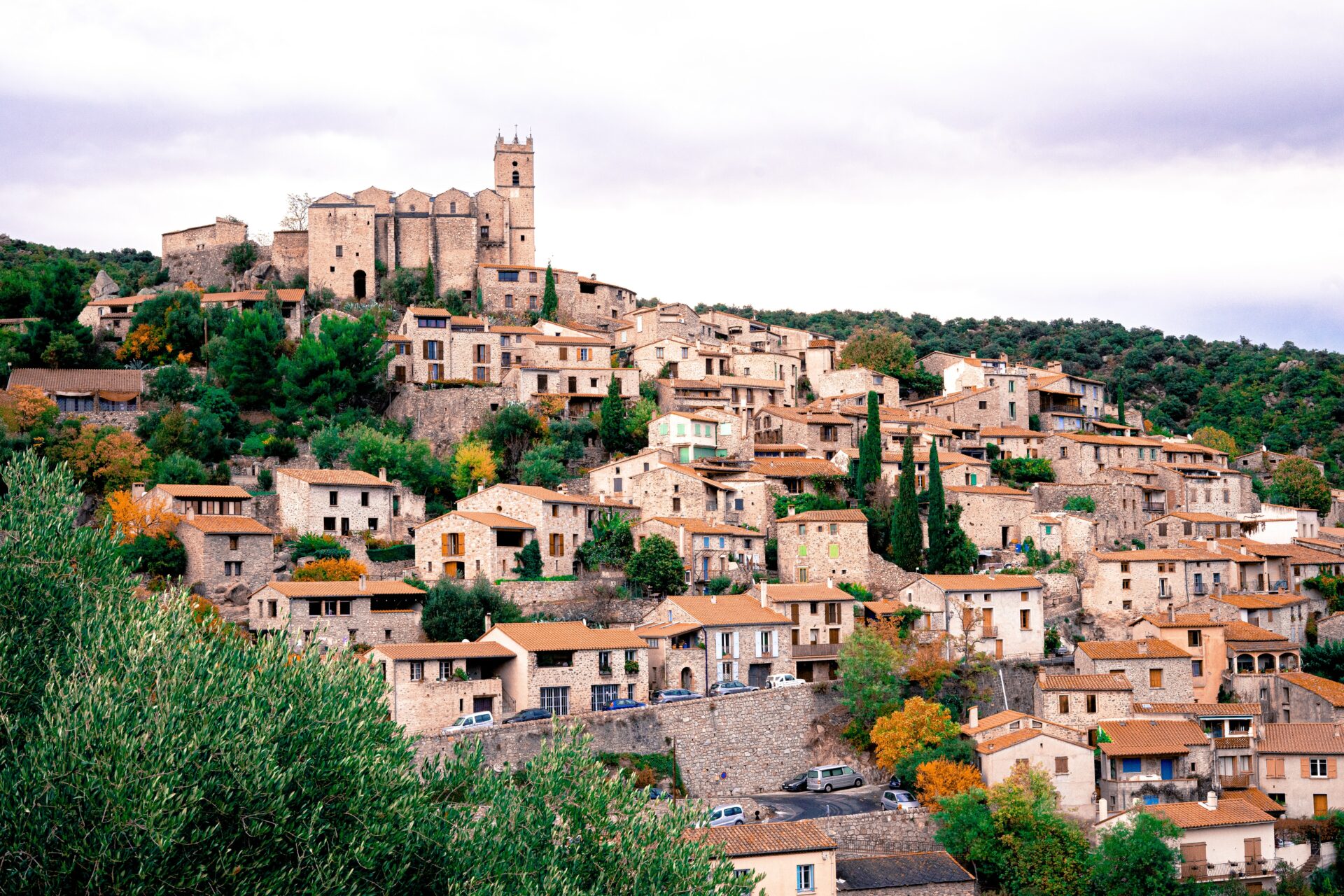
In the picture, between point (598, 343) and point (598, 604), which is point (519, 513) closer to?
point (598, 604)

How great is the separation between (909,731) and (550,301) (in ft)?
146

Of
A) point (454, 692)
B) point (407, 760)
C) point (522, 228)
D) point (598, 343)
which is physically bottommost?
point (454, 692)

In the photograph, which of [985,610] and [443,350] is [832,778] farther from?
[443,350]

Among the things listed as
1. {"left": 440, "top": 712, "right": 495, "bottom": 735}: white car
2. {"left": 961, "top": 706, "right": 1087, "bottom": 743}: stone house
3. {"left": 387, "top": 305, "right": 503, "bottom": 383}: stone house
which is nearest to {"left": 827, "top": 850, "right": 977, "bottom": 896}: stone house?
{"left": 961, "top": 706, "right": 1087, "bottom": 743}: stone house

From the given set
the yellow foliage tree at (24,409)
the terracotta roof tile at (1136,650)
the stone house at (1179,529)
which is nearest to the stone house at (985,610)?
the terracotta roof tile at (1136,650)

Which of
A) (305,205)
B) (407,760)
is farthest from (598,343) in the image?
(407,760)

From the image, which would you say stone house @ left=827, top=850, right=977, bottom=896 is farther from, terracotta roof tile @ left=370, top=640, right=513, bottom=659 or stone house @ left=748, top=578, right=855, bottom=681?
terracotta roof tile @ left=370, top=640, right=513, bottom=659

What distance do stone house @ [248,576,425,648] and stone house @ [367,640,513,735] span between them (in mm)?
3224

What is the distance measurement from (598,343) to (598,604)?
24.2 m

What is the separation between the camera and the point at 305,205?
98.4 meters

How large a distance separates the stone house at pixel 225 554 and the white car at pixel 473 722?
1194 centimetres

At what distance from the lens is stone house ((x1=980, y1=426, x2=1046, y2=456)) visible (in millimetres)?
74750

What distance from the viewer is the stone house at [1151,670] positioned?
174 feet

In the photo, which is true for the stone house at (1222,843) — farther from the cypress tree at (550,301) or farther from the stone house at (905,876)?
the cypress tree at (550,301)
